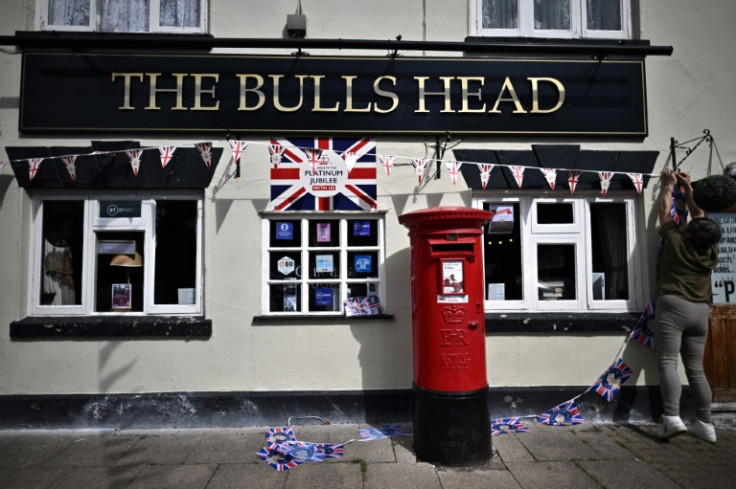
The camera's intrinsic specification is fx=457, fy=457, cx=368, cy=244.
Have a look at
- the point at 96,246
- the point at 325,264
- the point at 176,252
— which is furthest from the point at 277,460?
the point at 96,246

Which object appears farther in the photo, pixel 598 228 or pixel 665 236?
pixel 598 228

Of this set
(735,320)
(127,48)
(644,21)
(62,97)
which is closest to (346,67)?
(127,48)

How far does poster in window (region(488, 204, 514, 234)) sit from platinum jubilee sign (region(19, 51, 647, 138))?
853 millimetres

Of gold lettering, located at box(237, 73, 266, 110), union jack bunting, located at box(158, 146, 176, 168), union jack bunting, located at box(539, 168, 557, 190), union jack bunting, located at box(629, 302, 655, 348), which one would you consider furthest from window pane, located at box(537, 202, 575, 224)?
union jack bunting, located at box(158, 146, 176, 168)

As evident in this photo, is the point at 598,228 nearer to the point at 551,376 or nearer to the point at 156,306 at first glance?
the point at 551,376

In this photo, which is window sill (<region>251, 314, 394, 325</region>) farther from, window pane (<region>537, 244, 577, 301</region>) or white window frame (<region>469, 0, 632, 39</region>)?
white window frame (<region>469, 0, 632, 39</region>)

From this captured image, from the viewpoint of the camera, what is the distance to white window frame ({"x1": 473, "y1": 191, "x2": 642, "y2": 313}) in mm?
5246

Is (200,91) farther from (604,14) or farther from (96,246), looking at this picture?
(604,14)

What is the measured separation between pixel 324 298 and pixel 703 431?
4.10 meters

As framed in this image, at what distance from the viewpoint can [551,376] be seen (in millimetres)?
5082

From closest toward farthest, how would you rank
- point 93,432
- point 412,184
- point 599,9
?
point 93,432 < point 412,184 < point 599,9

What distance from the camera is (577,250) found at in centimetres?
529

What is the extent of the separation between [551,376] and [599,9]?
444 cm

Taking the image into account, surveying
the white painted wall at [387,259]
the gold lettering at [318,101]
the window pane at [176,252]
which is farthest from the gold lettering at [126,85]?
the gold lettering at [318,101]
